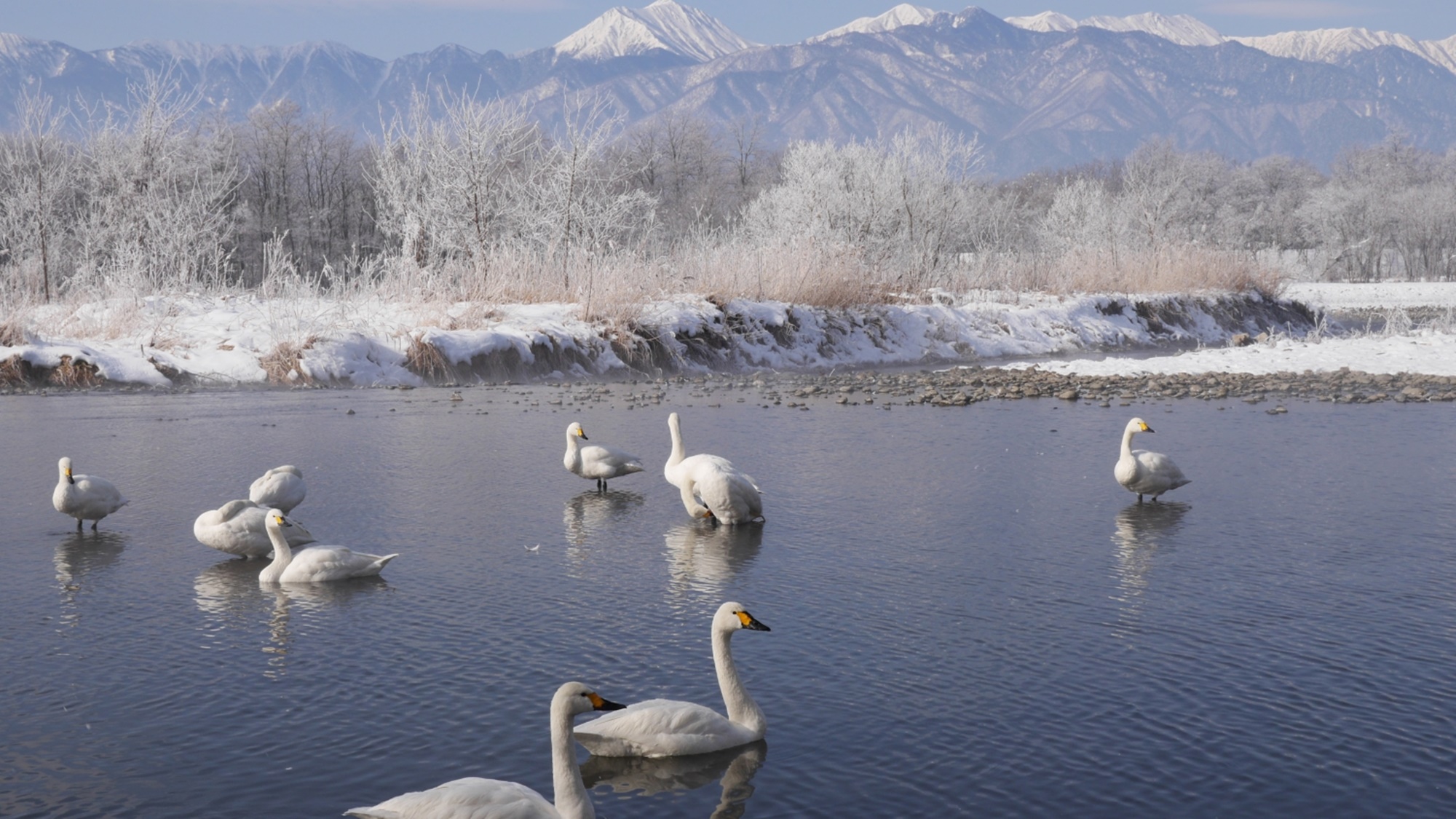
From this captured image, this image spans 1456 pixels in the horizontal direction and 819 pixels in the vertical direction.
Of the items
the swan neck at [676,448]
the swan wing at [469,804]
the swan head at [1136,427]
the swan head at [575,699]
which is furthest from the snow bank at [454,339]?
the swan wing at [469,804]

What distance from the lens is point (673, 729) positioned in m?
5.64

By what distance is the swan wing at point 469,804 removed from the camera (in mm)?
4605

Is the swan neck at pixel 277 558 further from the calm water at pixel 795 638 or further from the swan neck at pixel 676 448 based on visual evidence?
the swan neck at pixel 676 448

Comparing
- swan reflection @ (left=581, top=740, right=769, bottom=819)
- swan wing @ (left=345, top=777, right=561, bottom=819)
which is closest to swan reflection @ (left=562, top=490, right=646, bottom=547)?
swan reflection @ (left=581, top=740, right=769, bottom=819)

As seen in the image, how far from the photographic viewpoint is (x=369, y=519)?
429 inches

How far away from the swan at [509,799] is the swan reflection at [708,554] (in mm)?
3493

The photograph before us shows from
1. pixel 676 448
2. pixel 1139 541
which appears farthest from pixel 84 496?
pixel 1139 541

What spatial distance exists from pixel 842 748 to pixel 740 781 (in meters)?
0.55

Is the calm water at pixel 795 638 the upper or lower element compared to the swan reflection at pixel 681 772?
upper

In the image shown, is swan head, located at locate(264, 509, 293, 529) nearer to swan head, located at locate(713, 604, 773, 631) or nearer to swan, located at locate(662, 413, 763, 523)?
swan, located at locate(662, 413, 763, 523)

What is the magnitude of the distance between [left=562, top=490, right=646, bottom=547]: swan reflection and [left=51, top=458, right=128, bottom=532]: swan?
3.78 metres

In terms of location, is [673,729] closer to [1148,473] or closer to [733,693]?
[733,693]

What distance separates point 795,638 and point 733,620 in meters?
1.28

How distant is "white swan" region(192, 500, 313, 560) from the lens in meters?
9.34
